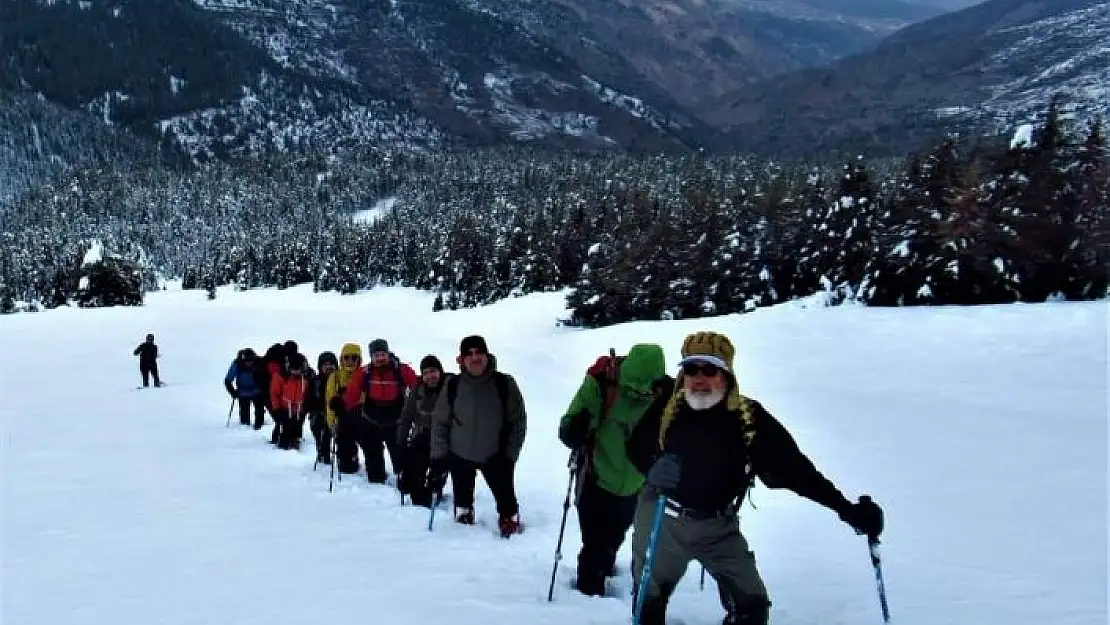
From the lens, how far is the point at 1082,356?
1634 centimetres

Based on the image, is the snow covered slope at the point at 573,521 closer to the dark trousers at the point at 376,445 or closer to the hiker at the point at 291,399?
the dark trousers at the point at 376,445

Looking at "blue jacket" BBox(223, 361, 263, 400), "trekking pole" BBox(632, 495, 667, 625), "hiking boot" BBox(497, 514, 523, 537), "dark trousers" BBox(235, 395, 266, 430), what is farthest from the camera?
"dark trousers" BBox(235, 395, 266, 430)

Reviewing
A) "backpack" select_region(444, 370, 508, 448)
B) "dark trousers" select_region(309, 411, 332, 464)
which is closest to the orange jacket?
"dark trousers" select_region(309, 411, 332, 464)

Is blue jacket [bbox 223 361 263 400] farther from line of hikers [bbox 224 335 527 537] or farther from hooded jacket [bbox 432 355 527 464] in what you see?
hooded jacket [bbox 432 355 527 464]

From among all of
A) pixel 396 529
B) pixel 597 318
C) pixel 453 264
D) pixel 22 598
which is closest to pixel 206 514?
pixel 396 529

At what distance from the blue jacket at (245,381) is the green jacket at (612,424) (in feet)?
37.8

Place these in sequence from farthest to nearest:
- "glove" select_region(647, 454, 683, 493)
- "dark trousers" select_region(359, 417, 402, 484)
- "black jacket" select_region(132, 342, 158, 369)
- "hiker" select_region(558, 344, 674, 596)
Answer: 1. "black jacket" select_region(132, 342, 158, 369)
2. "dark trousers" select_region(359, 417, 402, 484)
3. "hiker" select_region(558, 344, 674, 596)
4. "glove" select_region(647, 454, 683, 493)

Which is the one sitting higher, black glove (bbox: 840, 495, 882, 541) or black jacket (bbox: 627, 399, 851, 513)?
black jacket (bbox: 627, 399, 851, 513)

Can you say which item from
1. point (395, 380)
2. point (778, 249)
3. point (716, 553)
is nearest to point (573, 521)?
point (395, 380)

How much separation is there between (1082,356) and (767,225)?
76.2 feet

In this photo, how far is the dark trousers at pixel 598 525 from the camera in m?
5.94

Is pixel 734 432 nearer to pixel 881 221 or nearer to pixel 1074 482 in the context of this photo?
pixel 1074 482

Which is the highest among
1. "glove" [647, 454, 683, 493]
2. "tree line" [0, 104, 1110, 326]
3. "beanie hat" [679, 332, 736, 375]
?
"tree line" [0, 104, 1110, 326]

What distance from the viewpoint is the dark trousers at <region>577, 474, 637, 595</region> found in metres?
5.94
